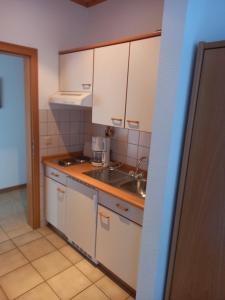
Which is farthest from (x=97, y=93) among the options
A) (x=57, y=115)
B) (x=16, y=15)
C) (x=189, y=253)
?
(x=189, y=253)

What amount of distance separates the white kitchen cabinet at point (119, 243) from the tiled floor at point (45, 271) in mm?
175

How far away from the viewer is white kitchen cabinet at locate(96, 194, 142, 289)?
161 cm

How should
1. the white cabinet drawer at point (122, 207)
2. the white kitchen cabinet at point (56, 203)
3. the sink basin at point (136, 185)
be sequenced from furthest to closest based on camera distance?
the white kitchen cabinet at point (56, 203) → the sink basin at point (136, 185) → the white cabinet drawer at point (122, 207)

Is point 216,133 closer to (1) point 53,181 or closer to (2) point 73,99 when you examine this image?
(2) point 73,99

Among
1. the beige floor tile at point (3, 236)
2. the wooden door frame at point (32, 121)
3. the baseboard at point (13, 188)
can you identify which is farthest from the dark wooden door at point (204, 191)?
the baseboard at point (13, 188)

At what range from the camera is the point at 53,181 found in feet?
7.71

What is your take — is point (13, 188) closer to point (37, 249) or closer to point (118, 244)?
point (37, 249)

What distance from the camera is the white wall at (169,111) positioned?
1.04m

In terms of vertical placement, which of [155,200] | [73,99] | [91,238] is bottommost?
[91,238]

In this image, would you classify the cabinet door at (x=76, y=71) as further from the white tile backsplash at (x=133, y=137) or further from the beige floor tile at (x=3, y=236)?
the beige floor tile at (x=3, y=236)

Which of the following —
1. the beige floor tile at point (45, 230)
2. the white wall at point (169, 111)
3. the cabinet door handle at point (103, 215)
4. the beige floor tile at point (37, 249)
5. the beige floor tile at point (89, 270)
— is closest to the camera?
the white wall at point (169, 111)

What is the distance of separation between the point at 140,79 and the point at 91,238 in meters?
1.43

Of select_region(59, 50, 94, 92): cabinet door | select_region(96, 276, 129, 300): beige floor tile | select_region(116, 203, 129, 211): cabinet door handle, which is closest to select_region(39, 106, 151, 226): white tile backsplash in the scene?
select_region(59, 50, 94, 92): cabinet door

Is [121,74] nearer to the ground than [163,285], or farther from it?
farther from it
